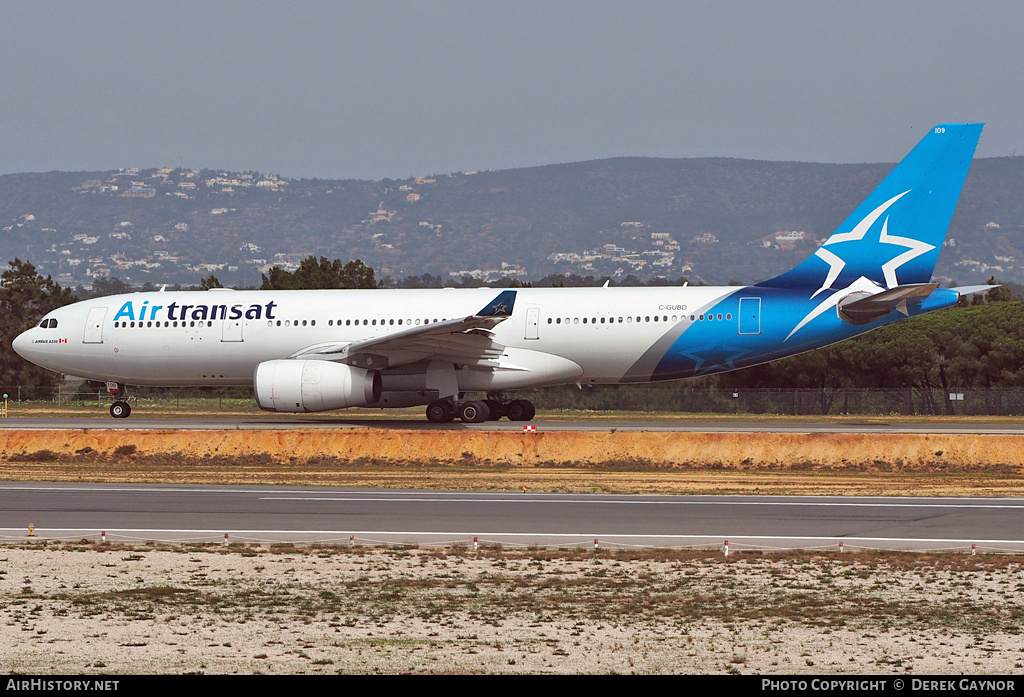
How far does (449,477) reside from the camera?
76.9ft

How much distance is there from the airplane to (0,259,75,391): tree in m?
34.0

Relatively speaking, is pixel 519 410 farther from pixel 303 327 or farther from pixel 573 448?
pixel 573 448

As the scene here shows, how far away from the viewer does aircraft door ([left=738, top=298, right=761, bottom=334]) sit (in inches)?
1266

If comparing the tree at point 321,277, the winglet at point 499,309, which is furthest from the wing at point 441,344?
the tree at point 321,277

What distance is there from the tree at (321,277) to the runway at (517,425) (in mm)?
29967

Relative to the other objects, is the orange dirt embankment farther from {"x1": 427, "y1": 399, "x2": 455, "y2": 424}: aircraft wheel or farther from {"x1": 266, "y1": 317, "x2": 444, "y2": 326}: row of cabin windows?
{"x1": 266, "y1": 317, "x2": 444, "y2": 326}: row of cabin windows

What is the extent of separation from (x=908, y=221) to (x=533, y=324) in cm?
1037

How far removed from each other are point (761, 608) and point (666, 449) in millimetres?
15484

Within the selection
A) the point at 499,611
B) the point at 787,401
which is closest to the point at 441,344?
the point at 787,401

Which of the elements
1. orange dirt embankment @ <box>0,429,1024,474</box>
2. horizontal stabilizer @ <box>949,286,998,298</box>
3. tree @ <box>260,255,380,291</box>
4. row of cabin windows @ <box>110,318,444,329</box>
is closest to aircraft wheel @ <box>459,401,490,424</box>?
row of cabin windows @ <box>110,318,444,329</box>

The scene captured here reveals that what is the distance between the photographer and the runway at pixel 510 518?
1530cm

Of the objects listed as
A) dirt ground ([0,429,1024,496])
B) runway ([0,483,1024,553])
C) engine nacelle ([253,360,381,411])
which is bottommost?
runway ([0,483,1024,553])

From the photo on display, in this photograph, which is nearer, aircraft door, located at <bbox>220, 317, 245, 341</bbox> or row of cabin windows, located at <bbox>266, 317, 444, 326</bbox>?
row of cabin windows, located at <bbox>266, 317, 444, 326</bbox>

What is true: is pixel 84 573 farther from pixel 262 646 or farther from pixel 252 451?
pixel 252 451
